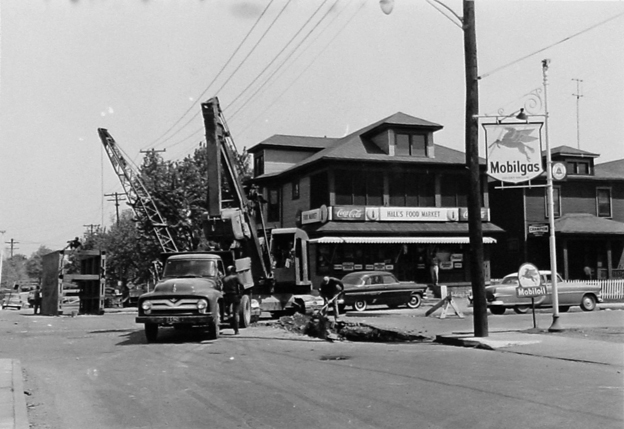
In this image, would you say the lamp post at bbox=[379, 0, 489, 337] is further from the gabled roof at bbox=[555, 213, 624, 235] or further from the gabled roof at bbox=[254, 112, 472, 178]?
the gabled roof at bbox=[555, 213, 624, 235]

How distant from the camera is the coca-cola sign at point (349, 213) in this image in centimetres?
3475

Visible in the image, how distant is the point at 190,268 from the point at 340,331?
4.55 metres

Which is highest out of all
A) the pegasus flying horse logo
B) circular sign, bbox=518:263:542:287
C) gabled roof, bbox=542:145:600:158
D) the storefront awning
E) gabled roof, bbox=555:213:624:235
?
gabled roof, bbox=542:145:600:158

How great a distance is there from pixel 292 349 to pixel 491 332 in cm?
528

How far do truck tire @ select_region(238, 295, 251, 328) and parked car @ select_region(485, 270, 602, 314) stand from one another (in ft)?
26.7

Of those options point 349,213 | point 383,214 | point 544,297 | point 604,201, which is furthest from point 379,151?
point 544,297

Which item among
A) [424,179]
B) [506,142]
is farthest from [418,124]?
[506,142]

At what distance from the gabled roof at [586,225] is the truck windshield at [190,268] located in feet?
82.9

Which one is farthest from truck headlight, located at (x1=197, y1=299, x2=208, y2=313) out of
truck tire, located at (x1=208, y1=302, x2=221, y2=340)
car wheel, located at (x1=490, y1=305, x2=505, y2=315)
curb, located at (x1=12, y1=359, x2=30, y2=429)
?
car wheel, located at (x1=490, y1=305, x2=505, y2=315)

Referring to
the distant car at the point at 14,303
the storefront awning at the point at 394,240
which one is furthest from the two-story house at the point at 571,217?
the distant car at the point at 14,303

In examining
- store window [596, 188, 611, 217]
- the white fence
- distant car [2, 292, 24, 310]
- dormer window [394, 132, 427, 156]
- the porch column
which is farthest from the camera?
distant car [2, 292, 24, 310]

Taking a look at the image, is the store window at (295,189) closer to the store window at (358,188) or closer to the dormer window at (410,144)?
the store window at (358,188)

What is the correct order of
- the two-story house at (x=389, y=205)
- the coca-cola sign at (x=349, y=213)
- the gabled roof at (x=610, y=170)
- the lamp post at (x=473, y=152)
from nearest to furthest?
the lamp post at (x=473, y=152) → the coca-cola sign at (x=349, y=213) → the two-story house at (x=389, y=205) → the gabled roof at (x=610, y=170)

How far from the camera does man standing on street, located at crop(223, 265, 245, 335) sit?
1728 cm
